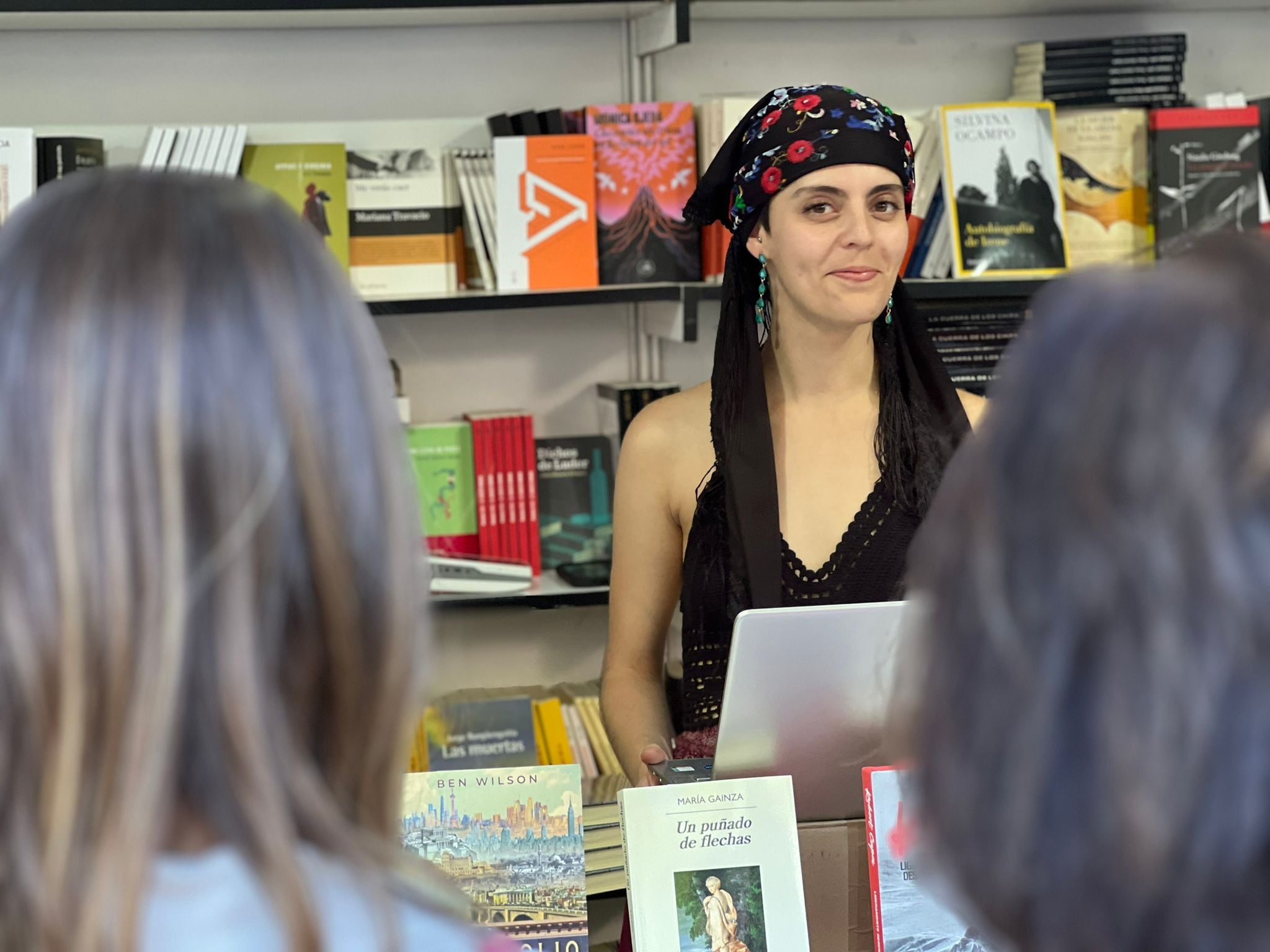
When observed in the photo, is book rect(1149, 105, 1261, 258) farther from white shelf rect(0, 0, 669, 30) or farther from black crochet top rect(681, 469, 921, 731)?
black crochet top rect(681, 469, 921, 731)

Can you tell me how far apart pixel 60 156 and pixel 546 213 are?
89cm

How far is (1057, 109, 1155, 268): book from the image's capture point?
285 centimetres

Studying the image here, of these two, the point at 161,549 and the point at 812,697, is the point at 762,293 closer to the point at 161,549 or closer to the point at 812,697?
the point at 812,697

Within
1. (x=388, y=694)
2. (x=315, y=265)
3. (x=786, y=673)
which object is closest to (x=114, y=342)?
(x=315, y=265)

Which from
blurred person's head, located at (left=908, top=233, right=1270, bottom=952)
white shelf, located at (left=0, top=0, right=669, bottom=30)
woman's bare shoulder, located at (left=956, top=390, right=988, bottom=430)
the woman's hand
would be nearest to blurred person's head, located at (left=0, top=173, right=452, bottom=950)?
blurred person's head, located at (left=908, top=233, right=1270, bottom=952)

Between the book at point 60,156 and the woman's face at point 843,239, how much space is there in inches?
51.4

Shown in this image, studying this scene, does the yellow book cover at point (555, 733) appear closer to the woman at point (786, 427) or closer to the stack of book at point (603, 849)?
the stack of book at point (603, 849)

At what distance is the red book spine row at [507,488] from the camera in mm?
2729

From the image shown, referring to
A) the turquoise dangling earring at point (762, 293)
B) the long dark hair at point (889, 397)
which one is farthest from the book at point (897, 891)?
the turquoise dangling earring at point (762, 293)

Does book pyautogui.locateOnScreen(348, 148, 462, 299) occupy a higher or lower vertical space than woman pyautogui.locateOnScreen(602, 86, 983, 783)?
higher

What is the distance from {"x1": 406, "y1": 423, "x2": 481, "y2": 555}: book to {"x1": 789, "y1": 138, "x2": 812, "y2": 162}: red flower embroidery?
0.97 metres

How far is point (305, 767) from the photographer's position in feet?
2.12

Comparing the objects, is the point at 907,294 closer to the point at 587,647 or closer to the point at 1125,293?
the point at 587,647

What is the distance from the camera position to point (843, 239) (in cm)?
203
